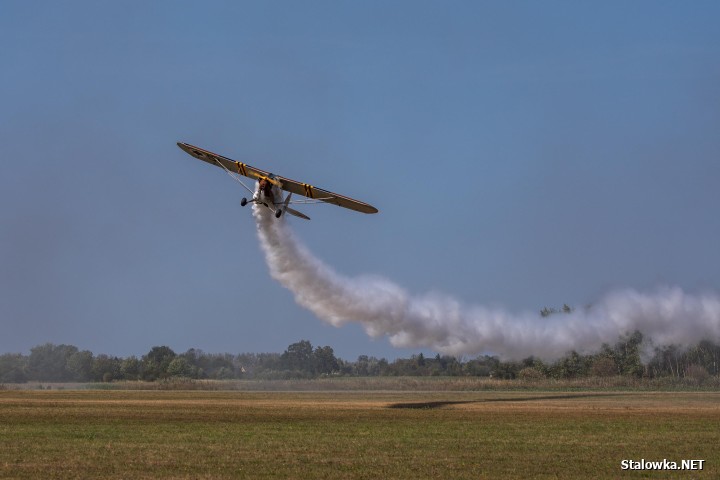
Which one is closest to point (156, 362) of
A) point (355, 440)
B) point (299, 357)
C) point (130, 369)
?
point (130, 369)

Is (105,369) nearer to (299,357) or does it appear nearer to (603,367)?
(299,357)

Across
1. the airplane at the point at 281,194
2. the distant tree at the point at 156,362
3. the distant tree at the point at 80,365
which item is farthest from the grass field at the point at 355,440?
the distant tree at the point at 80,365

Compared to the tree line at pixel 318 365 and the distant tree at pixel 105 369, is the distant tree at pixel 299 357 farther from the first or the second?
the distant tree at pixel 105 369

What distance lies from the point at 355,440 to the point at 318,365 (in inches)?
3714

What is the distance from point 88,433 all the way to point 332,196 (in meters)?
19.9

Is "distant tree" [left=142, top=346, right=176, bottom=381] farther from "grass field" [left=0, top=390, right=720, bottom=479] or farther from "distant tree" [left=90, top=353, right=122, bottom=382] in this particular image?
"grass field" [left=0, top=390, right=720, bottom=479]

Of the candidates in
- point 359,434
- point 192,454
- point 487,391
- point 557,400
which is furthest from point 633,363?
point 192,454

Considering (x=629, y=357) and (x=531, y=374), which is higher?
(x=629, y=357)

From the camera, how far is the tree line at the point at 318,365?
82625mm

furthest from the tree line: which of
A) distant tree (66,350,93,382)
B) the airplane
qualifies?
the airplane

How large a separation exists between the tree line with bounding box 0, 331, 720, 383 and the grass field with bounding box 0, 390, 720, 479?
102ft

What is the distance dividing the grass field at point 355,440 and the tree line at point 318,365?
3109 cm

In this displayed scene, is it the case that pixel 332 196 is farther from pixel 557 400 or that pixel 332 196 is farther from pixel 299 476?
pixel 299 476

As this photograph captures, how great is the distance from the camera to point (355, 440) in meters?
31.4
